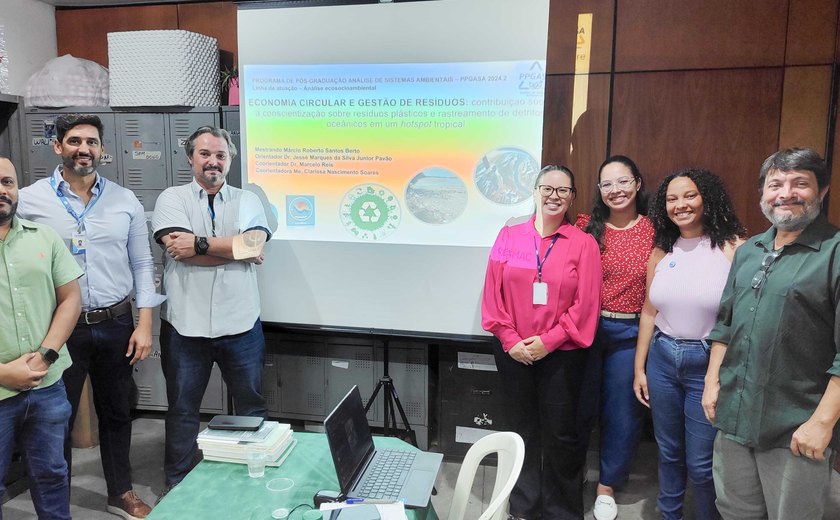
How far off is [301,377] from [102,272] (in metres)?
1.40

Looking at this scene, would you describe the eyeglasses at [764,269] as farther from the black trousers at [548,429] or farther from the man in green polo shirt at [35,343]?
the man in green polo shirt at [35,343]

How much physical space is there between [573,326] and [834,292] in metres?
0.91

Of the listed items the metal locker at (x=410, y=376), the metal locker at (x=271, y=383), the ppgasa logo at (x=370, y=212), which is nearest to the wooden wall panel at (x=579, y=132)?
the ppgasa logo at (x=370, y=212)

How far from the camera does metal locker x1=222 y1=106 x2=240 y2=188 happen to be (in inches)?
124

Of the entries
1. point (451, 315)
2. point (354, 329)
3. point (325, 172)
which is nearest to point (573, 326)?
point (451, 315)

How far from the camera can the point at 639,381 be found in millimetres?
2420

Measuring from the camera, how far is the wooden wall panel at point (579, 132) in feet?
10.3

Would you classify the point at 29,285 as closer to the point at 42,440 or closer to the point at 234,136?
the point at 42,440

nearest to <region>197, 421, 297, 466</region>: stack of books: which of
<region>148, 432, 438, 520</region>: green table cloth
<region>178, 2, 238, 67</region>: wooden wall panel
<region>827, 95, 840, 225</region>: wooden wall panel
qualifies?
<region>148, 432, 438, 520</region>: green table cloth

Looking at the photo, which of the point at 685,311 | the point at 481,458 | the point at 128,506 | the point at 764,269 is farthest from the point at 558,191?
the point at 128,506

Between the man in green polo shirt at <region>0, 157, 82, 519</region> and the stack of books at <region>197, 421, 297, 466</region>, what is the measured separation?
742 mm

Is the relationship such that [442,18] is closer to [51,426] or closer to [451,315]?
[451,315]

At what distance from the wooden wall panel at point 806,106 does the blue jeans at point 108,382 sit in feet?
11.8

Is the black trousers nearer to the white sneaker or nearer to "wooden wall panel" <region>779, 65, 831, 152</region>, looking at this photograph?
the white sneaker
